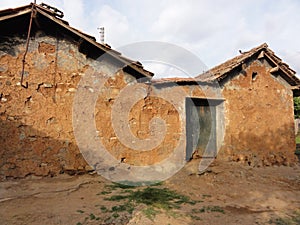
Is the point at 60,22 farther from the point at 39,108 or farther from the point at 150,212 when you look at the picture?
the point at 150,212

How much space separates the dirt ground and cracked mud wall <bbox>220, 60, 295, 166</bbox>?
3.83 ft

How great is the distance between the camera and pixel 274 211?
5340mm

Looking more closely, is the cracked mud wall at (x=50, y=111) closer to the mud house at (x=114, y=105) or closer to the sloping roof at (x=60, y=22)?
the mud house at (x=114, y=105)

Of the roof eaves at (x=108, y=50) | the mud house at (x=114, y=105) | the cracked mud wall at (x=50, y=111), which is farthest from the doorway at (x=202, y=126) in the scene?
Result: the roof eaves at (x=108, y=50)

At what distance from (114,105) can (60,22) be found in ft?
8.34

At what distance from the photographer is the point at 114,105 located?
741 centimetres

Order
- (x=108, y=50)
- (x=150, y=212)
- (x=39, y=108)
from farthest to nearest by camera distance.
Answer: (x=108, y=50) < (x=39, y=108) < (x=150, y=212)

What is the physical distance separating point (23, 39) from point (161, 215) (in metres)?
5.40

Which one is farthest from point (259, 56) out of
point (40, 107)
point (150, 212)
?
point (40, 107)

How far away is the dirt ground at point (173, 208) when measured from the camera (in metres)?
4.56

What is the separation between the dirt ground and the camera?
4559mm

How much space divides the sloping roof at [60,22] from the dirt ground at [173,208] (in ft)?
10.5

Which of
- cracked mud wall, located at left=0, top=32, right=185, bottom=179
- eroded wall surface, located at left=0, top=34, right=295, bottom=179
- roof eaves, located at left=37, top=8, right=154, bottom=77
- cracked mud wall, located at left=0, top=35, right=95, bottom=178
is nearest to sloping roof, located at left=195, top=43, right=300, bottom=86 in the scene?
eroded wall surface, located at left=0, top=34, right=295, bottom=179

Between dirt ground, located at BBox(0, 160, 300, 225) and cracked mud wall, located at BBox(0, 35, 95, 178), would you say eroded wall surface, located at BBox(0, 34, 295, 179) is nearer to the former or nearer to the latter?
cracked mud wall, located at BBox(0, 35, 95, 178)
